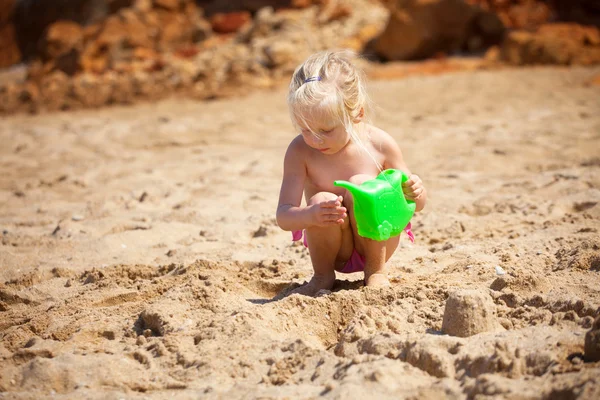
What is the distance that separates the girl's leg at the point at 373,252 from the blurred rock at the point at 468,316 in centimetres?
46

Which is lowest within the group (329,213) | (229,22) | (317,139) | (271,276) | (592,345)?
(271,276)

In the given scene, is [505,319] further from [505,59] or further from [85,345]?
[505,59]

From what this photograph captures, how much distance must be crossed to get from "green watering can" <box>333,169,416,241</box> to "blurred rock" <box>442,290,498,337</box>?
41cm

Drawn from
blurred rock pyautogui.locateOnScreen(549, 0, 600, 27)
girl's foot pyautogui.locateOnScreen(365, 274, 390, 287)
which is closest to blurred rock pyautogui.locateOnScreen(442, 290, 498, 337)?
girl's foot pyautogui.locateOnScreen(365, 274, 390, 287)

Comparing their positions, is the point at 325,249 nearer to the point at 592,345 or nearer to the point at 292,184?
the point at 292,184

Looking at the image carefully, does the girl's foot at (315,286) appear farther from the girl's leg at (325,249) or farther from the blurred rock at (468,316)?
the blurred rock at (468,316)

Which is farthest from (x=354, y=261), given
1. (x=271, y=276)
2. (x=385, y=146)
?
(x=385, y=146)

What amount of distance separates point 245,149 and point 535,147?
222 centimetres

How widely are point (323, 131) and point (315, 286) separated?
23.6 inches

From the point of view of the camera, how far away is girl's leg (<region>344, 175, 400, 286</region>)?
253cm

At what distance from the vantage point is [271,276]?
285cm

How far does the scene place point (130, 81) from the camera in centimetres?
950

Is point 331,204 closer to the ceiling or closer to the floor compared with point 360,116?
closer to the floor

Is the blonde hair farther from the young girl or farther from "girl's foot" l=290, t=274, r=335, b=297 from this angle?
"girl's foot" l=290, t=274, r=335, b=297
